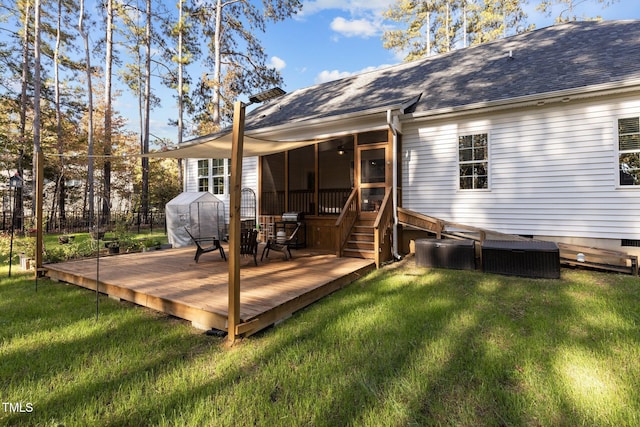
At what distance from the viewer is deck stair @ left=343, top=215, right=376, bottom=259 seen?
6.56 m

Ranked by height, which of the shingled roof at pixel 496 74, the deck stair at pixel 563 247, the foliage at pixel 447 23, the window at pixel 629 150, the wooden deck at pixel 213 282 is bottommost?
the wooden deck at pixel 213 282

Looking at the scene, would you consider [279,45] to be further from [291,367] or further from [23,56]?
[291,367]

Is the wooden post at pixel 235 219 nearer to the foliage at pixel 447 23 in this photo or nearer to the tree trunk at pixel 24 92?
the tree trunk at pixel 24 92

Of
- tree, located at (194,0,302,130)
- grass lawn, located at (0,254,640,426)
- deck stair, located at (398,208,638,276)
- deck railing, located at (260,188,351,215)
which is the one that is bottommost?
grass lawn, located at (0,254,640,426)

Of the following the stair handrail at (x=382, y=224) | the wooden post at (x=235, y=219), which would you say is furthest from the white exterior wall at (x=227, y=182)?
the wooden post at (x=235, y=219)

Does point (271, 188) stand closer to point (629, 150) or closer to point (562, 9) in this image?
point (629, 150)

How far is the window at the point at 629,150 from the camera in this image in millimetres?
5539

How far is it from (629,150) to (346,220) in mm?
5478

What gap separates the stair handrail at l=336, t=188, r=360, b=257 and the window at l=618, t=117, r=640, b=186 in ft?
16.7

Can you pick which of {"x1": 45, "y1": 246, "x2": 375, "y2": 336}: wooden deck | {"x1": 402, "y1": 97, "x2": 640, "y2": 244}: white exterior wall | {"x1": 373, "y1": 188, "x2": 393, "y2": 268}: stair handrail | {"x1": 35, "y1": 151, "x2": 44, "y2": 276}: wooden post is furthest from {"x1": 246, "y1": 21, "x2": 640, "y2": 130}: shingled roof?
{"x1": 35, "y1": 151, "x2": 44, "y2": 276}: wooden post

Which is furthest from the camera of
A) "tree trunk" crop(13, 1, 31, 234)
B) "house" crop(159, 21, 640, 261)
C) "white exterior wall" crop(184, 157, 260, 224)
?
"tree trunk" crop(13, 1, 31, 234)

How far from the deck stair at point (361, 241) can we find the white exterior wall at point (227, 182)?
3.64m

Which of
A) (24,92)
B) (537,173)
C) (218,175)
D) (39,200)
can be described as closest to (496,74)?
(537,173)

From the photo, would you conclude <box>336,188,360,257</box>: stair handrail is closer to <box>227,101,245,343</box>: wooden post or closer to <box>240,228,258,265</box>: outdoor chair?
<box>240,228,258,265</box>: outdoor chair
